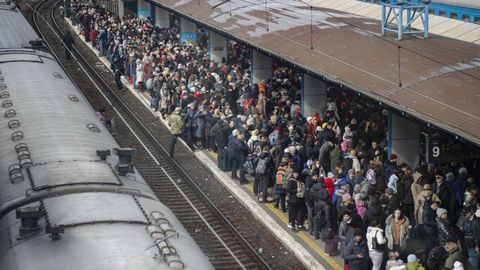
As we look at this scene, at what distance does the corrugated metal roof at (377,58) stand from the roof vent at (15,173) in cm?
615

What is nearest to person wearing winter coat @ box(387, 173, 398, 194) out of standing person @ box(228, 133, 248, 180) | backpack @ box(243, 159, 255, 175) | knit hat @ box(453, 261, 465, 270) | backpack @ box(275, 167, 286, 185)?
backpack @ box(275, 167, 286, 185)

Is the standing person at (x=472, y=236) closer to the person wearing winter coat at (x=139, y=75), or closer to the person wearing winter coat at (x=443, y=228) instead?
the person wearing winter coat at (x=443, y=228)

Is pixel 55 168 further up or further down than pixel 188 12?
further up

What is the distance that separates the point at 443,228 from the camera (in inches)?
539

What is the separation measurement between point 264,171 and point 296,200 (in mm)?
1881

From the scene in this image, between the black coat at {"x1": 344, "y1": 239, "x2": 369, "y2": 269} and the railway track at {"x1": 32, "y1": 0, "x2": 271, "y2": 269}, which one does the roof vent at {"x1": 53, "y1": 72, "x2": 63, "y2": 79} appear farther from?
the black coat at {"x1": 344, "y1": 239, "x2": 369, "y2": 269}

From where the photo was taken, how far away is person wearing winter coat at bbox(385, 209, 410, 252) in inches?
554

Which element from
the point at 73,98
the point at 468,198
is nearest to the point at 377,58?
the point at 468,198

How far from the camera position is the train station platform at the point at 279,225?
15684mm

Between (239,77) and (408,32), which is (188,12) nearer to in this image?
(239,77)

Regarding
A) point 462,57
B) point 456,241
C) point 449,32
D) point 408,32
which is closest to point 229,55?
point 449,32

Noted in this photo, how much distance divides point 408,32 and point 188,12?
37.0 feet

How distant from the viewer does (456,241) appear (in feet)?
44.4

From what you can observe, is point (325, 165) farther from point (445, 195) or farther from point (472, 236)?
point (472, 236)
